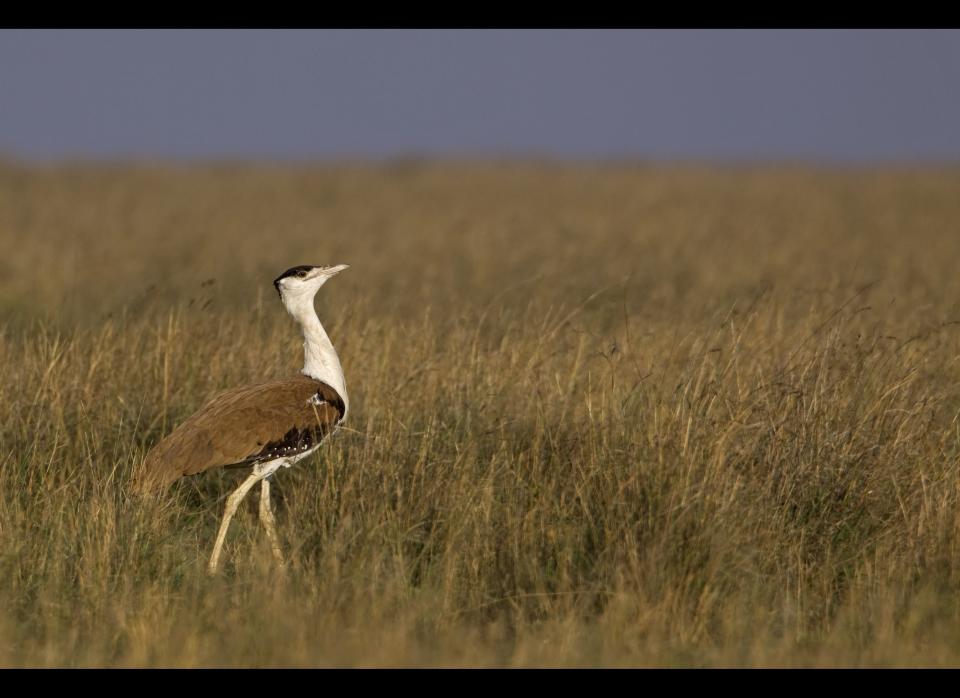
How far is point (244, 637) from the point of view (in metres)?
4.79

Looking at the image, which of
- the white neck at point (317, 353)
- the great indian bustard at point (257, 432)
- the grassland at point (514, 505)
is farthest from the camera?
the white neck at point (317, 353)

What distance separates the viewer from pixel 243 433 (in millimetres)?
5891

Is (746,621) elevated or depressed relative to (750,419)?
depressed

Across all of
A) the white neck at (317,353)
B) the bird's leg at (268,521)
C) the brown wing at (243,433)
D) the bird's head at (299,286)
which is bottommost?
the bird's leg at (268,521)

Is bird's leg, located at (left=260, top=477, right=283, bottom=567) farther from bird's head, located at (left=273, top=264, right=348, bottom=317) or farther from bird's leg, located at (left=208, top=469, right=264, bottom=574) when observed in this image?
bird's head, located at (left=273, top=264, right=348, bottom=317)

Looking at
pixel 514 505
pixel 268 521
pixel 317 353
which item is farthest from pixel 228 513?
pixel 514 505

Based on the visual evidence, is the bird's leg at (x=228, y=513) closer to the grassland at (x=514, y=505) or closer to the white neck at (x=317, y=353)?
the grassland at (x=514, y=505)

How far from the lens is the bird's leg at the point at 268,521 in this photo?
553 centimetres

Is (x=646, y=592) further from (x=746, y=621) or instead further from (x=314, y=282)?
(x=314, y=282)

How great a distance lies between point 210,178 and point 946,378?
33.7 m

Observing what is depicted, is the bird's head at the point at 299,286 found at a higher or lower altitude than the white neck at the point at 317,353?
higher

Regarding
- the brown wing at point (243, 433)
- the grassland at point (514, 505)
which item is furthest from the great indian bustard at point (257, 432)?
the grassland at point (514, 505)

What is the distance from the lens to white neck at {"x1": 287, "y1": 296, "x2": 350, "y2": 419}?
6.25 m
